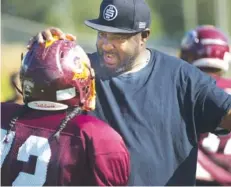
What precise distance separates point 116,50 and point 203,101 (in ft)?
1.69

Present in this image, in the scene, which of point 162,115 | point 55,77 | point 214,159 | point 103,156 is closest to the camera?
point 103,156

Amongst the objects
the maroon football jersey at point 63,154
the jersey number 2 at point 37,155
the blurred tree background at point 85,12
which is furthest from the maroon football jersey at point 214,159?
the blurred tree background at point 85,12

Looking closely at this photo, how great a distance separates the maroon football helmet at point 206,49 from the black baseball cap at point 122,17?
6.55 feet

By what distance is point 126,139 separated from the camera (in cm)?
407

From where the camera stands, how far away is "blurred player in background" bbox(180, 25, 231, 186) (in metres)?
5.62

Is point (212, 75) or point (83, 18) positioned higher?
point (212, 75)

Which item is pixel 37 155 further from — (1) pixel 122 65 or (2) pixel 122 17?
Result: (2) pixel 122 17

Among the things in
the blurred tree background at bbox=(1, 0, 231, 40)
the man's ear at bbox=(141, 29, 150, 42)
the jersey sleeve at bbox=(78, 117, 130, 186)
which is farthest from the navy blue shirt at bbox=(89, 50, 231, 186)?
the blurred tree background at bbox=(1, 0, 231, 40)

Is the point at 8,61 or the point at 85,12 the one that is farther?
the point at 85,12

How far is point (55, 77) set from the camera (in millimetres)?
3605

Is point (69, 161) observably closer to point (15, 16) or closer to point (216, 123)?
point (216, 123)

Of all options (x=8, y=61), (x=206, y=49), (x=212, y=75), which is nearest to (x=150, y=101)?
(x=212, y=75)

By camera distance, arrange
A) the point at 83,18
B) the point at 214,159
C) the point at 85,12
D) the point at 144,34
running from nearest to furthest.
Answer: the point at 144,34 → the point at 214,159 → the point at 83,18 → the point at 85,12

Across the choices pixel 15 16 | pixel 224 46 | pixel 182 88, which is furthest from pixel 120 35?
pixel 15 16
